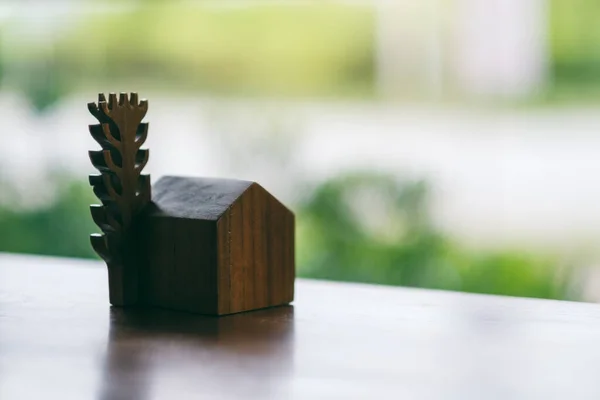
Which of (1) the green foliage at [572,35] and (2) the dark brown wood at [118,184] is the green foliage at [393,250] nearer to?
(1) the green foliage at [572,35]

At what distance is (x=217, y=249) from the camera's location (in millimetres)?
1406

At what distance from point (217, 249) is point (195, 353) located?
0.19 meters

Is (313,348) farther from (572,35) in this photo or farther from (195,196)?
(572,35)

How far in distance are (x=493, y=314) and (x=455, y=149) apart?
2.61 metres

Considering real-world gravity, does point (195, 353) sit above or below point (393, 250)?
above

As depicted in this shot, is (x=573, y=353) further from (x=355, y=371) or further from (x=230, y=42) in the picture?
(x=230, y=42)

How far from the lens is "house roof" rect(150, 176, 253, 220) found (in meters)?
1.44

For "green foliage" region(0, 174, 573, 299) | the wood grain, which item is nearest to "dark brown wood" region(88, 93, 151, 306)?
the wood grain

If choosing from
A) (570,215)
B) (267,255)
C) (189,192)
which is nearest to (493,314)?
(267,255)

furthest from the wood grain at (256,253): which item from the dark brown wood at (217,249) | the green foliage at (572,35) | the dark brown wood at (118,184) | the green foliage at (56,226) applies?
the green foliage at (56,226)

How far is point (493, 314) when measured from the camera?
58.1 inches

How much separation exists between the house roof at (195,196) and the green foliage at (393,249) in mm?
2411

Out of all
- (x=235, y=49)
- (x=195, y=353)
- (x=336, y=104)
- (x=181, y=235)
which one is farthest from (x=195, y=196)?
(x=235, y=49)

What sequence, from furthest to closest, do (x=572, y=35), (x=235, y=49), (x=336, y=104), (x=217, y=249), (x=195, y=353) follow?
(x=235, y=49), (x=336, y=104), (x=572, y=35), (x=217, y=249), (x=195, y=353)
